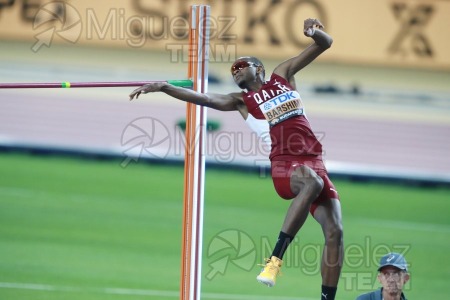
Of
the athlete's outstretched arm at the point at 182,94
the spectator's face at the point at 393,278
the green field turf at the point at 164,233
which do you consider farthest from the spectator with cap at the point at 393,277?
the green field turf at the point at 164,233

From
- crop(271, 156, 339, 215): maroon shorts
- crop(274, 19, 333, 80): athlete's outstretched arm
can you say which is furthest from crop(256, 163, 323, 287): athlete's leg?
crop(274, 19, 333, 80): athlete's outstretched arm

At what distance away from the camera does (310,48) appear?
9023 mm

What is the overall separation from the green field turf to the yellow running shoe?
9.68 ft

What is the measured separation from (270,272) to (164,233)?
8280 millimetres

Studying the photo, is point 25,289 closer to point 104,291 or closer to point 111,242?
point 104,291

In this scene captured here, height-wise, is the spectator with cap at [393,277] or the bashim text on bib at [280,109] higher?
the bashim text on bib at [280,109]

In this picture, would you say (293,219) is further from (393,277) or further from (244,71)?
(244,71)

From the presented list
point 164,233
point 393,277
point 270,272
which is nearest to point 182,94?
point 270,272

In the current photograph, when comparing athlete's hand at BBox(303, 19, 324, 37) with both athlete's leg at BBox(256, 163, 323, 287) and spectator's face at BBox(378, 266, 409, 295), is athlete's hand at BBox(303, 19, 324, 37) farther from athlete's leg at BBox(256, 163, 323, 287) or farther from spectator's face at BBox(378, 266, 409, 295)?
spectator's face at BBox(378, 266, 409, 295)

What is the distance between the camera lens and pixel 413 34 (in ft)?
76.7

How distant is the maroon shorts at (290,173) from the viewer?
29.2 feet

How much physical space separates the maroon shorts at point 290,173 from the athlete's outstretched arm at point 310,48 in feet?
2.50

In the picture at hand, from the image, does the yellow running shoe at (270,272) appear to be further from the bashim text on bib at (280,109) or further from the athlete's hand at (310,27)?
the athlete's hand at (310,27)

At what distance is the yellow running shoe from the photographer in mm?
8508
